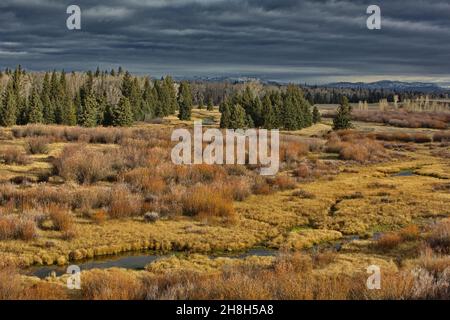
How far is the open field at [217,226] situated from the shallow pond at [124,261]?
286 millimetres

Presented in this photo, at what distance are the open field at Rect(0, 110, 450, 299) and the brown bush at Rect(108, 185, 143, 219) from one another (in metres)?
0.05

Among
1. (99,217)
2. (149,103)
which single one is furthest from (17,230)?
(149,103)

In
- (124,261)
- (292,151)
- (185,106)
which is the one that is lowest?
(124,261)

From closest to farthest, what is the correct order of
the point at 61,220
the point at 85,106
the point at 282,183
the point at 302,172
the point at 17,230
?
the point at 17,230
the point at 61,220
the point at 282,183
the point at 302,172
the point at 85,106

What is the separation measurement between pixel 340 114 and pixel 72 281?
61184mm

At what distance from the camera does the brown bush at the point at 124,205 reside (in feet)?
56.0

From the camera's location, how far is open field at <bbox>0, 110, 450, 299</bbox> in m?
9.02

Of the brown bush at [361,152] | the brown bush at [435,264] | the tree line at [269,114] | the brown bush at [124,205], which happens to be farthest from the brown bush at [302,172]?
the tree line at [269,114]

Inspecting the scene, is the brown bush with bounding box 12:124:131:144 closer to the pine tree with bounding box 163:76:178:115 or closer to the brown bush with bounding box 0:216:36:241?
the brown bush with bounding box 0:216:36:241

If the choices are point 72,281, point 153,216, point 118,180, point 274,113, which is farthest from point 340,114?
point 72,281

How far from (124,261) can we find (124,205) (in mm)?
4411

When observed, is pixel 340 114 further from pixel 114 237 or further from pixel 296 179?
pixel 114 237

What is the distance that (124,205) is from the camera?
17.4 metres

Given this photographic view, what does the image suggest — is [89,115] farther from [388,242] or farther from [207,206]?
[388,242]
